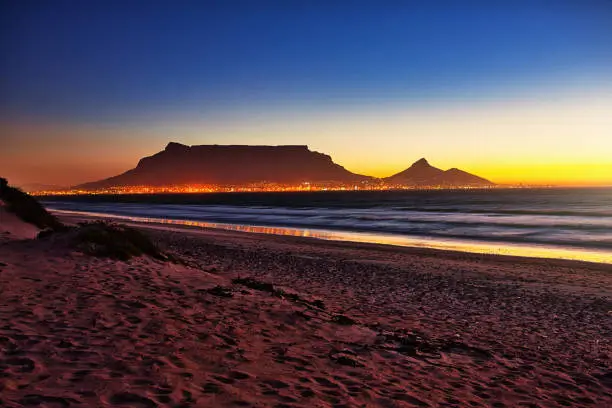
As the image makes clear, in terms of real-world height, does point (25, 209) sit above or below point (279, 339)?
above

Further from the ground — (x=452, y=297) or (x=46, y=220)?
(x=46, y=220)

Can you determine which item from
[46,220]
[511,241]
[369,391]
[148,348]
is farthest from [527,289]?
[46,220]

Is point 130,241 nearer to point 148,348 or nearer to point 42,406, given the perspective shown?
point 148,348

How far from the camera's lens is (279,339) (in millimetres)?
7223

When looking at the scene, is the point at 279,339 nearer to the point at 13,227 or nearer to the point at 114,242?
the point at 114,242

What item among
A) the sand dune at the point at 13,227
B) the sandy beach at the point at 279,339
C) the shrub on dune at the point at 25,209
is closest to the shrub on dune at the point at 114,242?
the sandy beach at the point at 279,339

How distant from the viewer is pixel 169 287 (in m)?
9.73

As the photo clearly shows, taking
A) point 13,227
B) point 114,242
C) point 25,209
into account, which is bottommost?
point 114,242

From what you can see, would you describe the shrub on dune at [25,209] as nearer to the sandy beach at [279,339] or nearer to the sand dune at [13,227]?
the sand dune at [13,227]

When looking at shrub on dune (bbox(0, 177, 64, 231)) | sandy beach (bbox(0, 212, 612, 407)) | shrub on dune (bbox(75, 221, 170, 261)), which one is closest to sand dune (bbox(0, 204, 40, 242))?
shrub on dune (bbox(0, 177, 64, 231))

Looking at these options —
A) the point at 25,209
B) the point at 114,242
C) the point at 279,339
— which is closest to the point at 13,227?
the point at 25,209

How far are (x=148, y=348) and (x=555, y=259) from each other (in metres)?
20.3

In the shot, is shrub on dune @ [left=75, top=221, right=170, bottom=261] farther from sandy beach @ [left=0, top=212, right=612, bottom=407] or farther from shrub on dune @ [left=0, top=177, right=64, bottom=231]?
shrub on dune @ [left=0, top=177, right=64, bottom=231]

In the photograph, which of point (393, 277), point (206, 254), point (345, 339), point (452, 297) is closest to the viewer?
point (345, 339)
